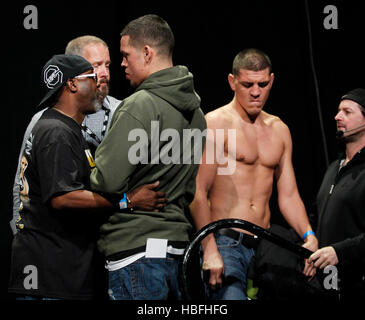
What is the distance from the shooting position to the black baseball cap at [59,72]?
102 inches

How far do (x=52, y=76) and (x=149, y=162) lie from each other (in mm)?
620

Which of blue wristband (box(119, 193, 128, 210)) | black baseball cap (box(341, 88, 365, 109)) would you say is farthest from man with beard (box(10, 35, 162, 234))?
black baseball cap (box(341, 88, 365, 109))

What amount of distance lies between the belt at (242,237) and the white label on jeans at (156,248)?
98 centimetres

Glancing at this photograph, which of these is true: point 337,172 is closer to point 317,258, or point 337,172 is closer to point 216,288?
point 317,258

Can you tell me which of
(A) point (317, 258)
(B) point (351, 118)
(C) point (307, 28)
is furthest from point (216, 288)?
(C) point (307, 28)

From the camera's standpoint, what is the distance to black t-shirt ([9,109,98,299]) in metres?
2.40

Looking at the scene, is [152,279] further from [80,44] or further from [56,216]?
[80,44]

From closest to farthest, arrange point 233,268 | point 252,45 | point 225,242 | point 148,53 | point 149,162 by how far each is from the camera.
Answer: point 149,162
point 148,53
point 233,268
point 225,242
point 252,45

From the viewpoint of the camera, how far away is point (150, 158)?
2424 mm

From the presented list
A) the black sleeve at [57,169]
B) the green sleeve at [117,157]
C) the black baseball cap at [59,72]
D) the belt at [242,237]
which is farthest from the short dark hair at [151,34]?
the belt at [242,237]

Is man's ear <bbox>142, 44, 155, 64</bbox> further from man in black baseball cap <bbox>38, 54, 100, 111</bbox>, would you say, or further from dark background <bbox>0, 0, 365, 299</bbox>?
dark background <bbox>0, 0, 365, 299</bbox>

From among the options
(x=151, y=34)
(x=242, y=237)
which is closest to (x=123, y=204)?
(x=151, y=34)

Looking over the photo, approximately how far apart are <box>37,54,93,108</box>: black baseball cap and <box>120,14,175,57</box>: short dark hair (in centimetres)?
26

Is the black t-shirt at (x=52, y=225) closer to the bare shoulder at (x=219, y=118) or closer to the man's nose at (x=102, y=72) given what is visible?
the man's nose at (x=102, y=72)
